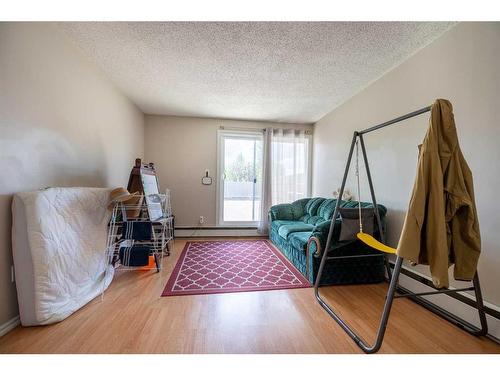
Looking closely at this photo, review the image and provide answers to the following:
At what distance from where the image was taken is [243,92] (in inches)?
121

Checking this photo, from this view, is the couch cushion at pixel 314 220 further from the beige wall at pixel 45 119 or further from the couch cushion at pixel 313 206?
the beige wall at pixel 45 119

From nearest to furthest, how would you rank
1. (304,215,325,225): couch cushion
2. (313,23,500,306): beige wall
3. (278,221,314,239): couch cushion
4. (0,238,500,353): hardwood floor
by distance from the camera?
(0,238,500,353): hardwood floor, (313,23,500,306): beige wall, (278,221,314,239): couch cushion, (304,215,325,225): couch cushion

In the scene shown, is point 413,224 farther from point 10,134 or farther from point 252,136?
point 252,136

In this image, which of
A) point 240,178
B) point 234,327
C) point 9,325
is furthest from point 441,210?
point 240,178

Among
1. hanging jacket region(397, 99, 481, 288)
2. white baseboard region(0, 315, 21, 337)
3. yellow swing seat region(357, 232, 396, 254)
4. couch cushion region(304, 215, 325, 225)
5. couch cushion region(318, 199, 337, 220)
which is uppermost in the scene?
hanging jacket region(397, 99, 481, 288)

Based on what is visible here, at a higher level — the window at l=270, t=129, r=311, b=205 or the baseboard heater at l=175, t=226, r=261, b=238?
the window at l=270, t=129, r=311, b=205

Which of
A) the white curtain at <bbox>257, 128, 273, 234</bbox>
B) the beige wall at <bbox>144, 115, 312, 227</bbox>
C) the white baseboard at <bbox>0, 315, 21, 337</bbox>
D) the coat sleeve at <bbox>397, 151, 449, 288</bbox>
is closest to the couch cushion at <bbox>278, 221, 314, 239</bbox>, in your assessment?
the white curtain at <bbox>257, 128, 273, 234</bbox>

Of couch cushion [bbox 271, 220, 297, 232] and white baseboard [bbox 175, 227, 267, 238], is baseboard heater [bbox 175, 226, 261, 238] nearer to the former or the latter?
white baseboard [bbox 175, 227, 267, 238]

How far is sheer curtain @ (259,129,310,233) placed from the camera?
434 cm

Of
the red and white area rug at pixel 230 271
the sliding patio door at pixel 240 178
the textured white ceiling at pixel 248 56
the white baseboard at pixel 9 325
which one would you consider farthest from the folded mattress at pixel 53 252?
the sliding patio door at pixel 240 178

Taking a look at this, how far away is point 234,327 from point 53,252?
146 cm

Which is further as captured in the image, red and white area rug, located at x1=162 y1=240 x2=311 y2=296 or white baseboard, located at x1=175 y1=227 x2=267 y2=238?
white baseboard, located at x1=175 y1=227 x2=267 y2=238

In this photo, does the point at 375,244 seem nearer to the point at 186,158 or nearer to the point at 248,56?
the point at 248,56

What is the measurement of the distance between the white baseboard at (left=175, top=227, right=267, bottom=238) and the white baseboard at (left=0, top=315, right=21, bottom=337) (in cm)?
271
